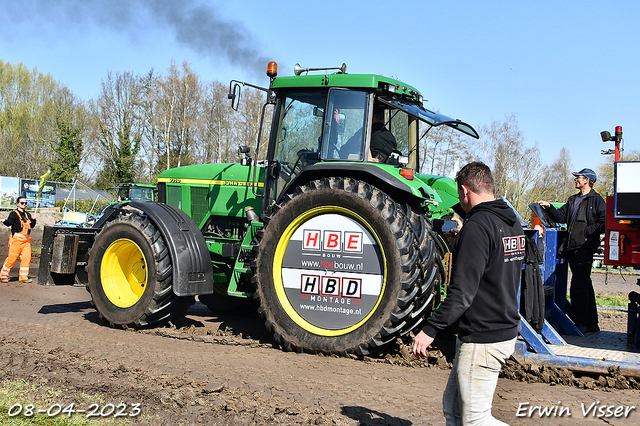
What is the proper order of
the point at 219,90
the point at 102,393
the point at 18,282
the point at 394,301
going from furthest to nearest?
the point at 219,90, the point at 18,282, the point at 394,301, the point at 102,393

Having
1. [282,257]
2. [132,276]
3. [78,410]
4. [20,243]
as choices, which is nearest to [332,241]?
[282,257]

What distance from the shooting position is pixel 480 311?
8.60 feet

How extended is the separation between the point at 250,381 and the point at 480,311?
2.33 meters

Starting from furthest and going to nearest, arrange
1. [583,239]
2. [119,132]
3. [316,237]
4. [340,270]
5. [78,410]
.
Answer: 1. [119,132]
2. [583,239]
3. [316,237]
4. [340,270]
5. [78,410]

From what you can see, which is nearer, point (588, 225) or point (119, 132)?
point (588, 225)

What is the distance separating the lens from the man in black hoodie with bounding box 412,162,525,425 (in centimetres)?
257

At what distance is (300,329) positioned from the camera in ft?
17.0

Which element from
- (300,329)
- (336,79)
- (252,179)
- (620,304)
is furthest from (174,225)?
(620,304)

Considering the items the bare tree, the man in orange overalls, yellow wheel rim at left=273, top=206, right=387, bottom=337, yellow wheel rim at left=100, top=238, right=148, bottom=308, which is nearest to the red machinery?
yellow wheel rim at left=273, top=206, right=387, bottom=337

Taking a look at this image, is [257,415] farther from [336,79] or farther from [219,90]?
[219,90]

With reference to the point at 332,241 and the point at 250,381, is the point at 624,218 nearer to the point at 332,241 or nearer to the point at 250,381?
the point at 332,241

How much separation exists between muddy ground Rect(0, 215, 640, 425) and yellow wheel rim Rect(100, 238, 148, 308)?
0.48 metres

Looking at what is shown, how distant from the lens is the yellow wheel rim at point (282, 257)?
4.96m

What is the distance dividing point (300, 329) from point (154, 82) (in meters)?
37.7
